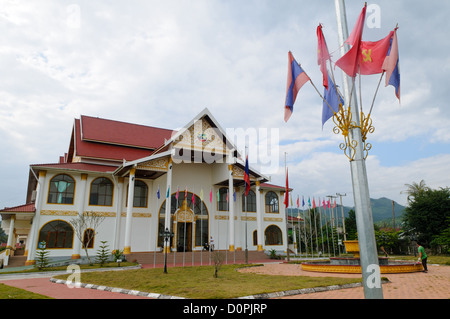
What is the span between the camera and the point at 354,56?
502 centimetres

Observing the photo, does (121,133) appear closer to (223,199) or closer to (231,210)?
(223,199)

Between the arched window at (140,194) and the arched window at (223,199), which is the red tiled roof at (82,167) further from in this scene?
the arched window at (223,199)

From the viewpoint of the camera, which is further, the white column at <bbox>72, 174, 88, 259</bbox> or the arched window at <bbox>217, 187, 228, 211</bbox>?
the arched window at <bbox>217, 187, 228, 211</bbox>

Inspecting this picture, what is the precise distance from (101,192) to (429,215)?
99.5 ft

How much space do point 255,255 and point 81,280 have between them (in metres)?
Answer: 15.0

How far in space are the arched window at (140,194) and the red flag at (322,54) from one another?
1852 centimetres

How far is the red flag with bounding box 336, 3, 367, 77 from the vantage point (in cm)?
500

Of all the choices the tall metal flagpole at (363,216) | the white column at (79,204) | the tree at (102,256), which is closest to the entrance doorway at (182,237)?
the tree at (102,256)

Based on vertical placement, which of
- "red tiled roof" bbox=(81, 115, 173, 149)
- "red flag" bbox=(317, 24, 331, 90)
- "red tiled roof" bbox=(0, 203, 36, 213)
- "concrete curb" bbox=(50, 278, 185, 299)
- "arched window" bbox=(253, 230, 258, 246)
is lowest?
"concrete curb" bbox=(50, 278, 185, 299)

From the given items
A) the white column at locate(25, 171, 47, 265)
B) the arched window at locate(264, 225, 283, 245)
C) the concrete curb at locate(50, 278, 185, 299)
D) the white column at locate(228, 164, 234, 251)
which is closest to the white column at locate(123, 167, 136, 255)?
the white column at locate(25, 171, 47, 265)

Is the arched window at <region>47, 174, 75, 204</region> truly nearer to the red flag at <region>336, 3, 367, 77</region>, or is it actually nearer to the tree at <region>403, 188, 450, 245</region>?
the red flag at <region>336, 3, 367, 77</region>

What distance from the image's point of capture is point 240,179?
24031 mm

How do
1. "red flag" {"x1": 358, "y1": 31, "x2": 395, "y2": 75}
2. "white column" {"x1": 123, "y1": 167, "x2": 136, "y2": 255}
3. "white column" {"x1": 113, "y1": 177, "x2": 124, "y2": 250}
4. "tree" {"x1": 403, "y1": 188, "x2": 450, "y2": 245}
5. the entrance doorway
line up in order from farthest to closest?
1. "tree" {"x1": 403, "y1": 188, "x2": 450, "y2": 245}
2. the entrance doorway
3. "white column" {"x1": 113, "y1": 177, "x2": 124, "y2": 250}
4. "white column" {"x1": 123, "y1": 167, "x2": 136, "y2": 255}
5. "red flag" {"x1": 358, "y1": 31, "x2": 395, "y2": 75}

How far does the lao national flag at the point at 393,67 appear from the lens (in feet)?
17.7
